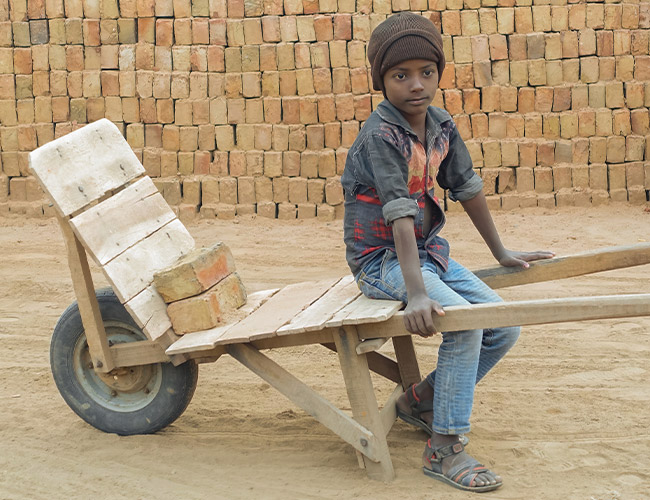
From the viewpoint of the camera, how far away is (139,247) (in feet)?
12.7

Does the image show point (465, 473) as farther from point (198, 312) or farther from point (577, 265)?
point (198, 312)

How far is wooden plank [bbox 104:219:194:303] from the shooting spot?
143 inches

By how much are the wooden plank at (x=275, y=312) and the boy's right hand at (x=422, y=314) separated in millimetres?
547

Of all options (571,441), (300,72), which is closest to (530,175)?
(300,72)

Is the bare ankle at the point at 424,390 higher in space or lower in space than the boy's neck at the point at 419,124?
lower

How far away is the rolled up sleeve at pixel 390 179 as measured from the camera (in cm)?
331

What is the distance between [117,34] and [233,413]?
5705 millimetres

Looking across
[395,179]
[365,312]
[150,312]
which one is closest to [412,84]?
[395,179]

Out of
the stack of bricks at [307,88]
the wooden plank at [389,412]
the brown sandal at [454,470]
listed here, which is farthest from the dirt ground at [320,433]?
the stack of bricks at [307,88]

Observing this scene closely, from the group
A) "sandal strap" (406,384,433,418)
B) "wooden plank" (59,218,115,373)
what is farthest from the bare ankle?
"wooden plank" (59,218,115,373)

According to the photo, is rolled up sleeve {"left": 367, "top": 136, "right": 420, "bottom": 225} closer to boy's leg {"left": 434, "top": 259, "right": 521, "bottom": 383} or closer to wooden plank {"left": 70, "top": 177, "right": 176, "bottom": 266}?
boy's leg {"left": 434, "top": 259, "right": 521, "bottom": 383}

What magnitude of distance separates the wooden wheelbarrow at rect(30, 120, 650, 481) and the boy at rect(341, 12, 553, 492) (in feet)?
0.56

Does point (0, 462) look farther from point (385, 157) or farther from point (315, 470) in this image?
point (385, 157)

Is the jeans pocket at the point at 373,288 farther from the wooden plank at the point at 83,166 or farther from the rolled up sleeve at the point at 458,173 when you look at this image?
the wooden plank at the point at 83,166
